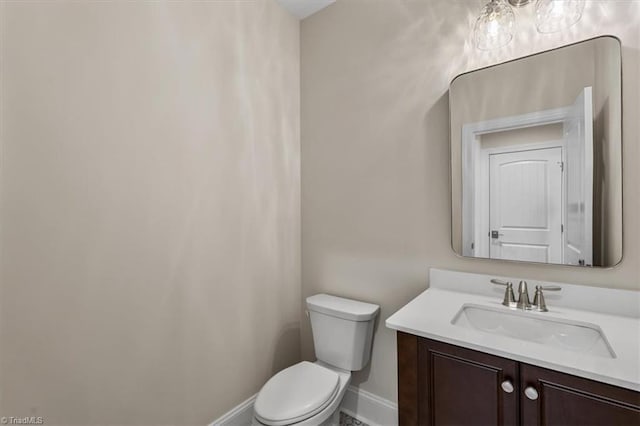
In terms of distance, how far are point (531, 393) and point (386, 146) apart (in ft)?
4.07

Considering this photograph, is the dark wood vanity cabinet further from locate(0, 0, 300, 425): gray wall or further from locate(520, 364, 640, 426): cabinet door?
locate(0, 0, 300, 425): gray wall

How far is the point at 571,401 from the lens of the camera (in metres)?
0.83

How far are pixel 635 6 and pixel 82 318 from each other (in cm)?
231

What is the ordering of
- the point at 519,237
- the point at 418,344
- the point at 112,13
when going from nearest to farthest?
1. the point at 418,344
2. the point at 112,13
3. the point at 519,237

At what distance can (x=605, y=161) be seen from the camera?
1148 mm

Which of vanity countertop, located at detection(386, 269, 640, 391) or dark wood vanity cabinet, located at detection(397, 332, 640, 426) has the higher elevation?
vanity countertop, located at detection(386, 269, 640, 391)

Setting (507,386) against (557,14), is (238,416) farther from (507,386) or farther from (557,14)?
(557,14)

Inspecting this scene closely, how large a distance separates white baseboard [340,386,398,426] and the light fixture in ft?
6.12

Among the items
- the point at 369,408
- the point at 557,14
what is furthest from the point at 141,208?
the point at 557,14

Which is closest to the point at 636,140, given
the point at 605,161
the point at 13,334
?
the point at 605,161

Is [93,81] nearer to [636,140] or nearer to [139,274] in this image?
[139,274]

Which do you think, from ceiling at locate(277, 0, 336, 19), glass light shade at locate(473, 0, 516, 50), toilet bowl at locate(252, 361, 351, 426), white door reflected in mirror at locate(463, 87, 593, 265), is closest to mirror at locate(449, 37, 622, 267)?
white door reflected in mirror at locate(463, 87, 593, 265)

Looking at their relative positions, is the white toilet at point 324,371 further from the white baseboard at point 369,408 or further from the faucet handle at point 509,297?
the faucet handle at point 509,297

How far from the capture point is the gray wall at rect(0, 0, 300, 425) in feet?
3.30
